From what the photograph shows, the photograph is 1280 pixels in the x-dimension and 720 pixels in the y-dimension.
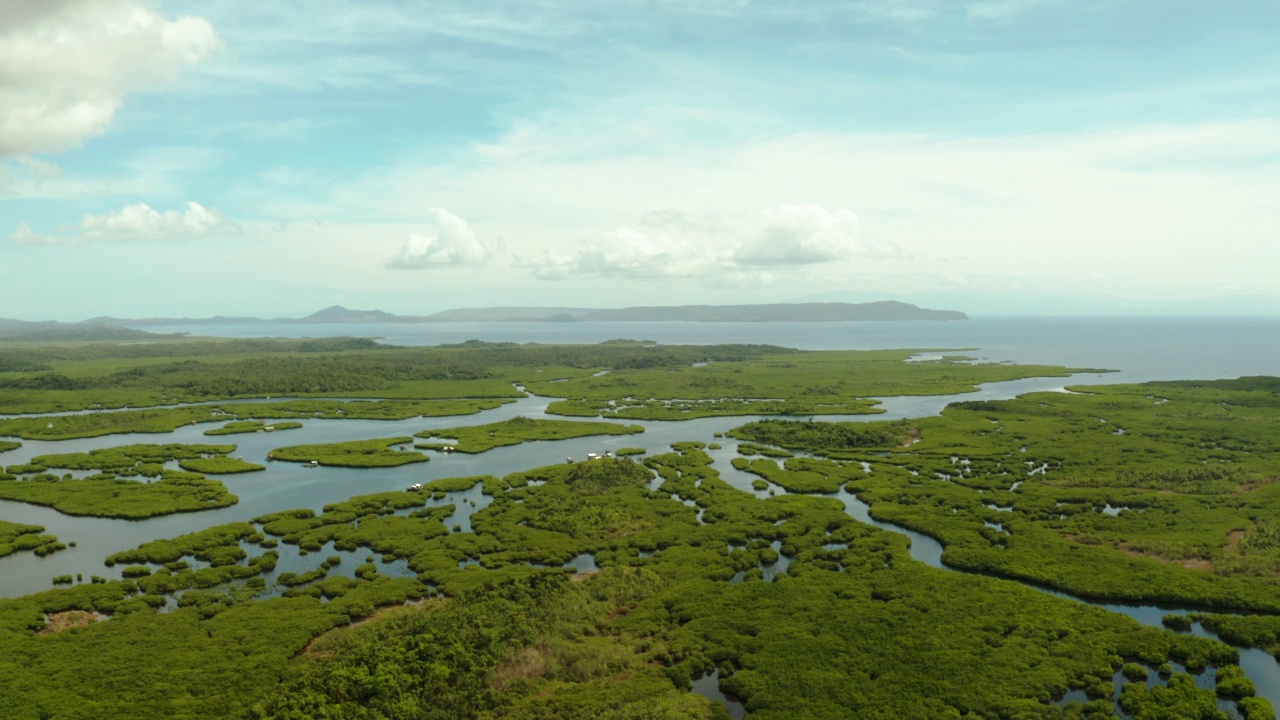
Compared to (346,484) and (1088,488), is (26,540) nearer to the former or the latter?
(346,484)

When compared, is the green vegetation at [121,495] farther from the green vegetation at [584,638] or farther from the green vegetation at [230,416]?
the green vegetation at [230,416]

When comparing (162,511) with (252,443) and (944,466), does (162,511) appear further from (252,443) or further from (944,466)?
(944,466)

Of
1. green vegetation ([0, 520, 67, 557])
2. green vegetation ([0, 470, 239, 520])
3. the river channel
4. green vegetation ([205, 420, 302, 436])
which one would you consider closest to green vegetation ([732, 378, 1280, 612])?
the river channel

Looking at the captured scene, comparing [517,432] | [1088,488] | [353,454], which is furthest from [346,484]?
[1088,488]

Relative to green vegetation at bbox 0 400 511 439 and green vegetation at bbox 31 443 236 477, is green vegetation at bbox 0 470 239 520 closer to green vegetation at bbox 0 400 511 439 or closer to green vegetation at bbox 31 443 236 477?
green vegetation at bbox 31 443 236 477

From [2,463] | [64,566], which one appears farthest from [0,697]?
[2,463]
